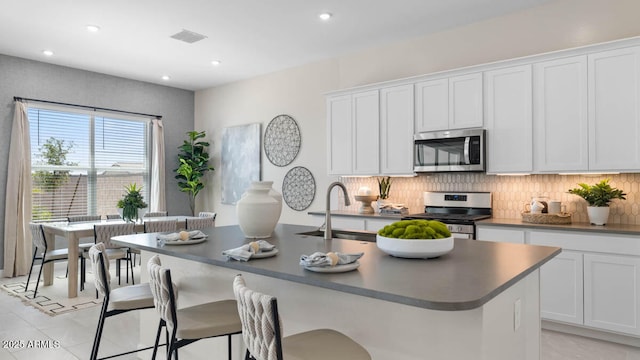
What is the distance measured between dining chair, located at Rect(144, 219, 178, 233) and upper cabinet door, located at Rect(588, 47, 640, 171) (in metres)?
4.48

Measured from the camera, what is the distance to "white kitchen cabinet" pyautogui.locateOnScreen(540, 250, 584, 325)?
3336 mm

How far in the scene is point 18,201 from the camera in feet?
18.4

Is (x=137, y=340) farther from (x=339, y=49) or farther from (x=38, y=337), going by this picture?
(x=339, y=49)

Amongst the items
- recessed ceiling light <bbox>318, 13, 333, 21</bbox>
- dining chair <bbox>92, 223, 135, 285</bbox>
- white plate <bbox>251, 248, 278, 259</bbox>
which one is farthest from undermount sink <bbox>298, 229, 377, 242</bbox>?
dining chair <bbox>92, 223, 135, 285</bbox>

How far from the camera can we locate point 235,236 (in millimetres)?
2836

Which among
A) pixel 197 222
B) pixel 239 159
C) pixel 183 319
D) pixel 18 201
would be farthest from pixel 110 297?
pixel 239 159

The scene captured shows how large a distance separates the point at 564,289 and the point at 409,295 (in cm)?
272

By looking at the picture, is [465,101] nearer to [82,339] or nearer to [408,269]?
[408,269]

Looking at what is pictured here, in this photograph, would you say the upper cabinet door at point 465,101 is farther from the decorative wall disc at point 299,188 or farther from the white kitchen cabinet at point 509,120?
the decorative wall disc at point 299,188

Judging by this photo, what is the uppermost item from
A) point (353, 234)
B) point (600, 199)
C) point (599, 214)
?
point (600, 199)

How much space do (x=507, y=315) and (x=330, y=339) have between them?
742 millimetres

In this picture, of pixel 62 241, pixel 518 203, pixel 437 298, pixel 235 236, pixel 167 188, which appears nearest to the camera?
pixel 437 298

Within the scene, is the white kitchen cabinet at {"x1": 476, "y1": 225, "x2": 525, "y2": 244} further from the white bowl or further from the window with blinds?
the window with blinds

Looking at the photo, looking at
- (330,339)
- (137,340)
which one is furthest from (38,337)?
(330,339)
